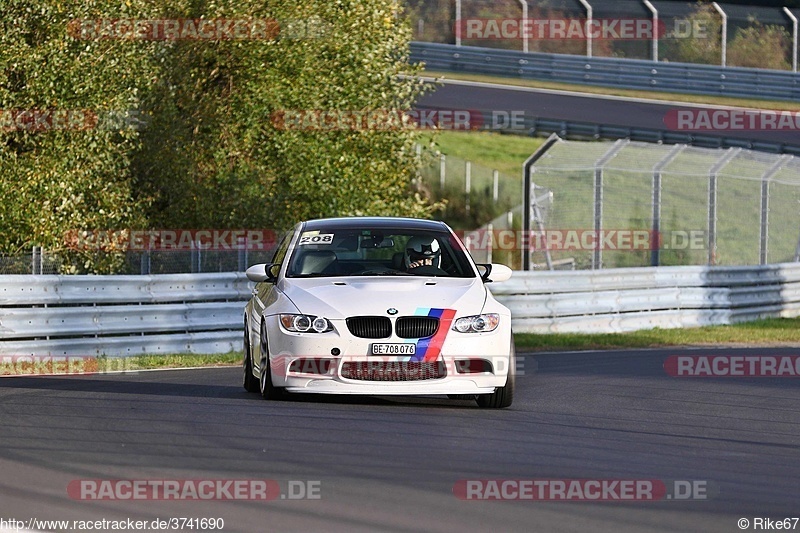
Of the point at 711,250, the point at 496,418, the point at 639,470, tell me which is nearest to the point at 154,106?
the point at 711,250

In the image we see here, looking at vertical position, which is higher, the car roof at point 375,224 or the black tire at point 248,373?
the car roof at point 375,224

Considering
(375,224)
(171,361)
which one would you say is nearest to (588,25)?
(171,361)

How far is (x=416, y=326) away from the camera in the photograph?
10.9m

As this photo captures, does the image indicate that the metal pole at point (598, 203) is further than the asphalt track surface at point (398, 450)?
Yes

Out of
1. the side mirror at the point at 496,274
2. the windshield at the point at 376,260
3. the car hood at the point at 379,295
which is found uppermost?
the windshield at the point at 376,260

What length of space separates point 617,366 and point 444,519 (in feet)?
33.5

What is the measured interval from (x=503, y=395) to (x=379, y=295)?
1.24 metres

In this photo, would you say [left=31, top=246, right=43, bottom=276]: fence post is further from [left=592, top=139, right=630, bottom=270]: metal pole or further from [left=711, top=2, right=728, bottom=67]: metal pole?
[left=711, top=2, right=728, bottom=67]: metal pole

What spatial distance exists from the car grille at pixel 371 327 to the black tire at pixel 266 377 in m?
0.80

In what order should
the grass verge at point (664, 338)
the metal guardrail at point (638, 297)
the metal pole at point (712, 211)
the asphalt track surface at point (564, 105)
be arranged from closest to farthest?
the grass verge at point (664, 338)
the metal guardrail at point (638, 297)
the metal pole at point (712, 211)
the asphalt track surface at point (564, 105)

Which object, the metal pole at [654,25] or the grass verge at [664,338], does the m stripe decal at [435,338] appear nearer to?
the grass verge at [664,338]

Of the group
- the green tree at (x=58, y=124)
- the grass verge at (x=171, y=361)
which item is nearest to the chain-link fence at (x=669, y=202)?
the green tree at (x=58, y=124)

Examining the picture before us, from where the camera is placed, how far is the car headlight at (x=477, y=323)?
1105 centimetres

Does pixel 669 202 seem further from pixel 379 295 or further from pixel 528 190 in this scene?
pixel 379 295
